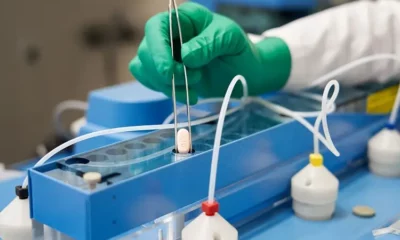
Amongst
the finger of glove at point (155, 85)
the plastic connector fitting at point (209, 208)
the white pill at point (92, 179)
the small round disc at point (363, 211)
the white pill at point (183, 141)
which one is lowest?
the small round disc at point (363, 211)

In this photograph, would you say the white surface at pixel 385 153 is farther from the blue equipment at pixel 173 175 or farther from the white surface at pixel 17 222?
the white surface at pixel 17 222

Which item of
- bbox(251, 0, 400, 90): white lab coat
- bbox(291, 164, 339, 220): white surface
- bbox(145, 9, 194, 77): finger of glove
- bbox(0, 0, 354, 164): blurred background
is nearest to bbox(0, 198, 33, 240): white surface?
bbox(145, 9, 194, 77): finger of glove

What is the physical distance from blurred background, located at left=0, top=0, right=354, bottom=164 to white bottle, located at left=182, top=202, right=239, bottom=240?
114 cm

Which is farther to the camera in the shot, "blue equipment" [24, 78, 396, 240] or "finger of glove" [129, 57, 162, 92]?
"finger of glove" [129, 57, 162, 92]

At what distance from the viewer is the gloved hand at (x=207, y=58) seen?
74cm

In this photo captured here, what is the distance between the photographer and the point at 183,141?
0.69 meters

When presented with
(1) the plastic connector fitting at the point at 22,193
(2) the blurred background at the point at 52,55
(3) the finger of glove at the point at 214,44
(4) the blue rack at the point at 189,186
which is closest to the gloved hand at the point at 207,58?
(3) the finger of glove at the point at 214,44

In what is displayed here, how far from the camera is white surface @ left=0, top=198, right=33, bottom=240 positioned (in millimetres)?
656

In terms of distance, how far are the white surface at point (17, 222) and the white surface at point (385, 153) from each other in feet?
1.91

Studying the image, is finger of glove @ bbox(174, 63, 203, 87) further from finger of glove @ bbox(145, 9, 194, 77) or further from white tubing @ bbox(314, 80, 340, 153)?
white tubing @ bbox(314, 80, 340, 153)

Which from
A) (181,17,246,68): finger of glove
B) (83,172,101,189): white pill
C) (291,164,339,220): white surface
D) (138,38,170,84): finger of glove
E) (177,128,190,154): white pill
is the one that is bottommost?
(291,164,339,220): white surface

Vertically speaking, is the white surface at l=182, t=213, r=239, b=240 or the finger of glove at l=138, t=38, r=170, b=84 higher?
the finger of glove at l=138, t=38, r=170, b=84

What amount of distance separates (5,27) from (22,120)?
319 mm

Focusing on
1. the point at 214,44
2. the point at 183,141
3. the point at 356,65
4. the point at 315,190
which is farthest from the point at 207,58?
the point at 356,65
